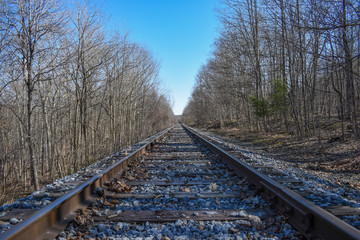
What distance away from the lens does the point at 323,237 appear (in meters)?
1.83

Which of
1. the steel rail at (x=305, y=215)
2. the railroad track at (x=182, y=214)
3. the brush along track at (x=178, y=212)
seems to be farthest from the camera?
the brush along track at (x=178, y=212)

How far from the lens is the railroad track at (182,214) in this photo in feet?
6.51

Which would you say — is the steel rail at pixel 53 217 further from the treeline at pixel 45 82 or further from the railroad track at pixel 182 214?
the treeline at pixel 45 82

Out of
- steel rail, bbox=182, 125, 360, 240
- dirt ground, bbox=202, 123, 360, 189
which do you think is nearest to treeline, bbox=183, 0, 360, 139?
dirt ground, bbox=202, 123, 360, 189

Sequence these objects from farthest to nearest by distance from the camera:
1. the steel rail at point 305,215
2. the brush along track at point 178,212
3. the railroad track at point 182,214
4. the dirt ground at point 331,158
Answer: the dirt ground at point 331,158
the brush along track at point 178,212
the railroad track at point 182,214
the steel rail at point 305,215

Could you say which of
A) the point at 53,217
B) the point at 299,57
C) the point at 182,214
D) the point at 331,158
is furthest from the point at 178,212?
the point at 299,57

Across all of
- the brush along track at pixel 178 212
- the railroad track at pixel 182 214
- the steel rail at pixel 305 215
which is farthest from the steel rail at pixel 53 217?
the steel rail at pixel 305 215

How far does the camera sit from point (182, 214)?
2.47m

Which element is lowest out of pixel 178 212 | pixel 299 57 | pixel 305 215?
pixel 178 212

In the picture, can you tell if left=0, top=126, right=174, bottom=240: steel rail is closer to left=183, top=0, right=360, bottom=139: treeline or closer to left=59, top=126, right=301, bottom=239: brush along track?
left=59, top=126, right=301, bottom=239: brush along track

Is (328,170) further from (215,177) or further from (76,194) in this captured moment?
(76,194)

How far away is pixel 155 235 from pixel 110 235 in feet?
1.34

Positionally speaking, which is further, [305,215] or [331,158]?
[331,158]

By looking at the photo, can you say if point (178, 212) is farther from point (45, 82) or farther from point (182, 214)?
point (45, 82)
